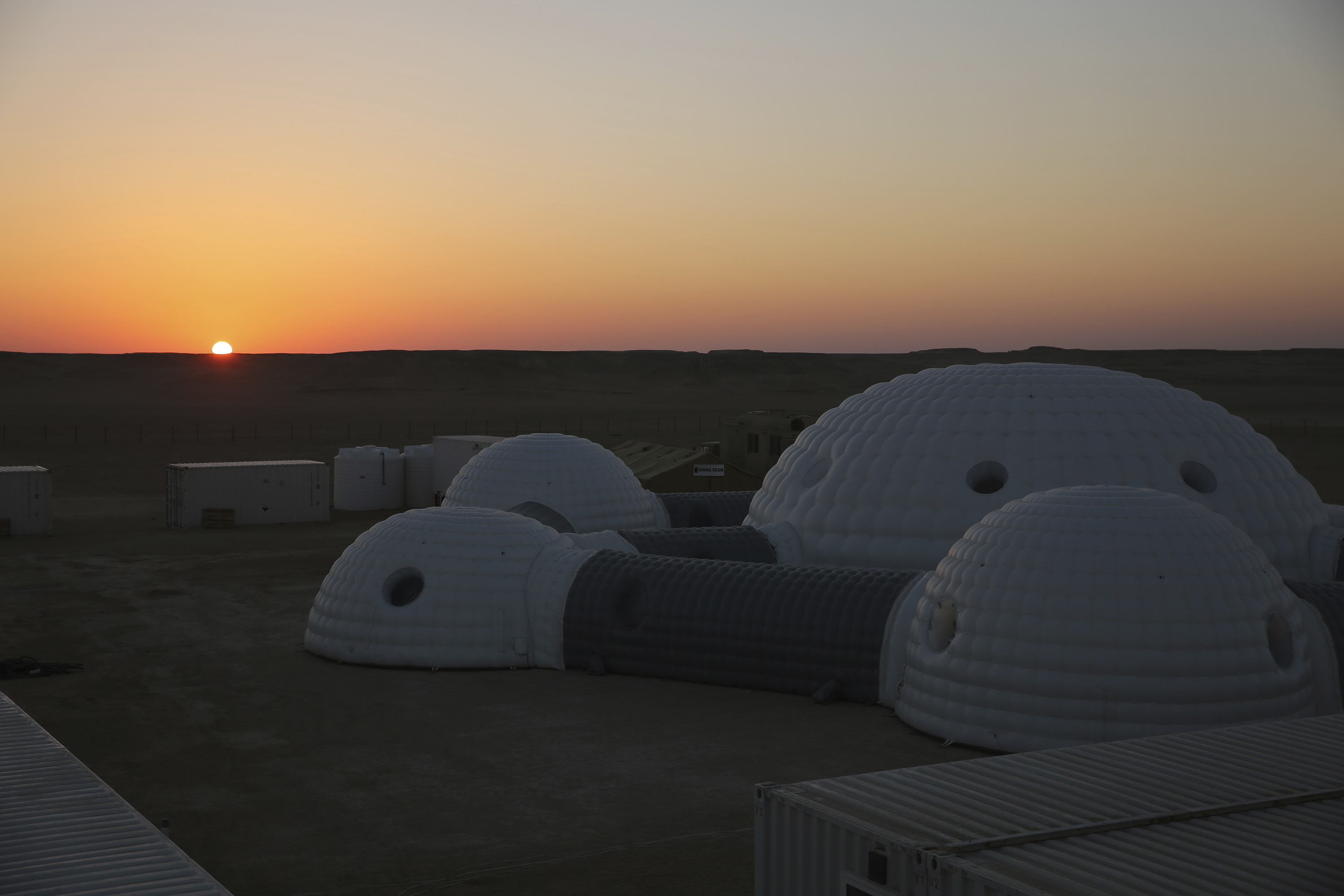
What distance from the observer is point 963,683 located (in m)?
18.8

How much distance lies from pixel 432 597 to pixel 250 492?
85.9 feet

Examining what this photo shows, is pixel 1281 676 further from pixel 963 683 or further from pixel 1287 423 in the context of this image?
pixel 1287 423

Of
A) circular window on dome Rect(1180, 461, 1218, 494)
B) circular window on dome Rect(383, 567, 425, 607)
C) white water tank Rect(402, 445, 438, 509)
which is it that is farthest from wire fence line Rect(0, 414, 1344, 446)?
circular window on dome Rect(1180, 461, 1218, 494)

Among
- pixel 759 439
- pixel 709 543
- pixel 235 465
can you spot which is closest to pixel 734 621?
pixel 709 543

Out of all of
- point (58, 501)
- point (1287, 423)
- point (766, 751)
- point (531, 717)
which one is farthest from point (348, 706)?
point (1287, 423)

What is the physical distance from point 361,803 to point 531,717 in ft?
14.5

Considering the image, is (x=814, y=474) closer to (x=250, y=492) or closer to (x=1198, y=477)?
(x=1198, y=477)

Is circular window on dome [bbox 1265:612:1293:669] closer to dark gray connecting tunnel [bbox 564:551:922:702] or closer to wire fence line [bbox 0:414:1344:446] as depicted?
dark gray connecting tunnel [bbox 564:551:922:702]

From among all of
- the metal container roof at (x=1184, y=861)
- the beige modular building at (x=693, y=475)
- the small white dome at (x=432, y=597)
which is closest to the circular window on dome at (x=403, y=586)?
the small white dome at (x=432, y=597)

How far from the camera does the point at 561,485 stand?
106 ft

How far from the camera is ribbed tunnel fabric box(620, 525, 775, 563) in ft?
86.6

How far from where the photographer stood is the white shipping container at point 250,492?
46094 millimetres

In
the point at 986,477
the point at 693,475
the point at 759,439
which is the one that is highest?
the point at 759,439

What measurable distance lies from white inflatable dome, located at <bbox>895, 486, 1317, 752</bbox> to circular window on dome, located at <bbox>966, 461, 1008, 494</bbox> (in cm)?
520
